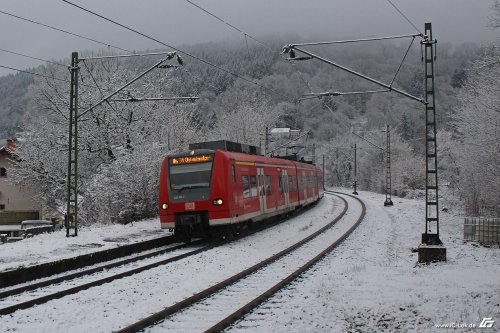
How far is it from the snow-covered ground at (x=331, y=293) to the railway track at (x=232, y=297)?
0.24 meters

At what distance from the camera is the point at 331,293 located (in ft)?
29.1

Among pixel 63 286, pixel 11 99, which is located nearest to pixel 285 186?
pixel 63 286

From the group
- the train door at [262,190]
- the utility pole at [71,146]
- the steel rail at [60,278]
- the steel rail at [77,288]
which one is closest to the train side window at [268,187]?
the train door at [262,190]

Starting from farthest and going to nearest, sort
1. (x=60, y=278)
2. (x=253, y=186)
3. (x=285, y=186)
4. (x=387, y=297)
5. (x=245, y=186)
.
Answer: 1. (x=285, y=186)
2. (x=253, y=186)
3. (x=245, y=186)
4. (x=60, y=278)
5. (x=387, y=297)

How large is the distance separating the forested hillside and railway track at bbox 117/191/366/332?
25.5ft

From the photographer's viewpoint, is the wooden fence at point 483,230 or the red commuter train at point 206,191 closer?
the wooden fence at point 483,230

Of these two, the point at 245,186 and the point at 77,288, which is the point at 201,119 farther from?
the point at 77,288

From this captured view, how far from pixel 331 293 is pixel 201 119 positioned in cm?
5984

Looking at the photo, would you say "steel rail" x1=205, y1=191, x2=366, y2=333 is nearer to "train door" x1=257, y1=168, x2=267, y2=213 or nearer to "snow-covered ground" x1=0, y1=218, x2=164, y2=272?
"snow-covered ground" x1=0, y1=218, x2=164, y2=272

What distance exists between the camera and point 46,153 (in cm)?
3469

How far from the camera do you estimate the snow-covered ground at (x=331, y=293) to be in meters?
7.10

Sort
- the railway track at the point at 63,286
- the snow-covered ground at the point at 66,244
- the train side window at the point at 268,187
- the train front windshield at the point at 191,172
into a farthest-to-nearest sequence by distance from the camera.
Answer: the train side window at the point at 268,187, the train front windshield at the point at 191,172, the snow-covered ground at the point at 66,244, the railway track at the point at 63,286

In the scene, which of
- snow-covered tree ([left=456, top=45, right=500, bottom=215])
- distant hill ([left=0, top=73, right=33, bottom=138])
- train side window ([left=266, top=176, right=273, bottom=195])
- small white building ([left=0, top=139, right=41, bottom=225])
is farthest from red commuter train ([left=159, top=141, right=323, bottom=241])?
distant hill ([left=0, top=73, right=33, bottom=138])

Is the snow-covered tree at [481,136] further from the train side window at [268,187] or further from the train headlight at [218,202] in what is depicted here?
the train headlight at [218,202]
